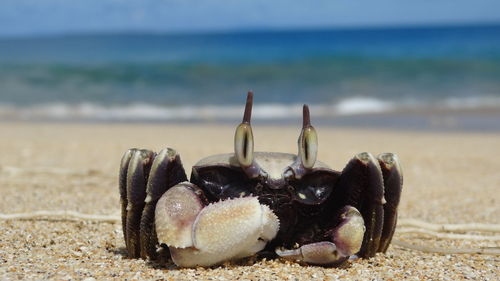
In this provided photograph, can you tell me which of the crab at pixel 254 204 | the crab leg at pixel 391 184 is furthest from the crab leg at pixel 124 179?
the crab leg at pixel 391 184

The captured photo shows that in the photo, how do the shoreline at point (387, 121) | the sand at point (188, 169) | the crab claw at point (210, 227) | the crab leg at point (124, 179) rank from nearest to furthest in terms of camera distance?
1. the crab claw at point (210, 227)
2. the sand at point (188, 169)
3. the crab leg at point (124, 179)
4. the shoreline at point (387, 121)

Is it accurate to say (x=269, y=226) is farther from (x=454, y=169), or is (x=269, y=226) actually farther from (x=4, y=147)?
(x=4, y=147)

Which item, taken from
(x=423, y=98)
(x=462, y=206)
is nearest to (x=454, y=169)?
(x=462, y=206)

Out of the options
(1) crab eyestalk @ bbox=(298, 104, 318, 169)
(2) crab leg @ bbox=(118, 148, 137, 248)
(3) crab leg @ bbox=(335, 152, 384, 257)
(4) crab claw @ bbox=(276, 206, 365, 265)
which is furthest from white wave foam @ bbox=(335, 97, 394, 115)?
(1) crab eyestalk @ bbox=(298, 104, 318, 169)

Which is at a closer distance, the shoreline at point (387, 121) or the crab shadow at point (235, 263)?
the crab shadow at point (235, 263)

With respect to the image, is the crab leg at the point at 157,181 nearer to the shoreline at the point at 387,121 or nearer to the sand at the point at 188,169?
the sand at the point at 188,169

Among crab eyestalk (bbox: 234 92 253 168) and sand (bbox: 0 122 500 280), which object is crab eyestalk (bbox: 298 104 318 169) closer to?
crab eyestalk (bbox: 234 92 253 168)

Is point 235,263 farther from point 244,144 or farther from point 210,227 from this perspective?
point 244,144
